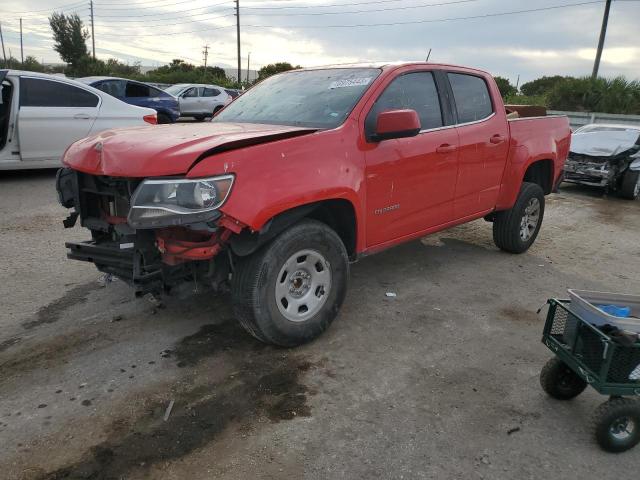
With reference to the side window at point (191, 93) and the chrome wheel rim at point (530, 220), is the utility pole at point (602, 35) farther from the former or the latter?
the chrome wheel rim at point (530, 220)

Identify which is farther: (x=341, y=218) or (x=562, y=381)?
(x=341, y=218)

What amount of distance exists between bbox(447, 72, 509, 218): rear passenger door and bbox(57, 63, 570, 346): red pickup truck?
0.02 m

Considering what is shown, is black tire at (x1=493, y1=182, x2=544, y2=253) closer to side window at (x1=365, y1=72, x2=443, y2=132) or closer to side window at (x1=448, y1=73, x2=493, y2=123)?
side window at (x1=448, y1=73, x2=493, y2=123)

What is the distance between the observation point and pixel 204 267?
10.5ft

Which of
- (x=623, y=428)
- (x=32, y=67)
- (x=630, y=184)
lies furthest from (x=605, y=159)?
(x=32, y=67)

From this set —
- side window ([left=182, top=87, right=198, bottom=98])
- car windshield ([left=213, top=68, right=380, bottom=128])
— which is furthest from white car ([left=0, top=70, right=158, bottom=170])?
side window ([left=182, top=87, right=198, bottom=98])

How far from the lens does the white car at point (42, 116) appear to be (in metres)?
7.66

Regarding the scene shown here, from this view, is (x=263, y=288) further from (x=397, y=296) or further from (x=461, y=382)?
(x=397, y=296)

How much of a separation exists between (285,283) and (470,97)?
2810mm

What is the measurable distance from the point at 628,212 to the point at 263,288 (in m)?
8.48

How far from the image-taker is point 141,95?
1465 centimetres

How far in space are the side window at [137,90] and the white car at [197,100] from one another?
18.4ft

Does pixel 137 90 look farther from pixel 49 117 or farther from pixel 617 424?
pixel 617 424

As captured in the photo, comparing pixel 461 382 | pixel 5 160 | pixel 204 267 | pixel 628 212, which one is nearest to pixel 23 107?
pixel 5 160
